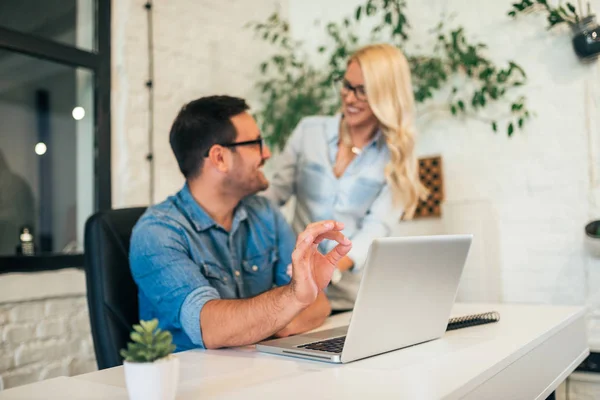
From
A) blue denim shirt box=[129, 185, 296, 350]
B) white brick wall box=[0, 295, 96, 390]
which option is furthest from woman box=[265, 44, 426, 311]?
white brick wall box=[0, 295, 96, 390]

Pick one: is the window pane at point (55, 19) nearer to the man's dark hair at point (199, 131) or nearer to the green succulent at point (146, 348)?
the man's dark hair at point (199, 131)

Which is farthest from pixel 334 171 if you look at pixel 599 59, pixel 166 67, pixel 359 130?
pixel 599 59

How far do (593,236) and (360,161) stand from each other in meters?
1.09

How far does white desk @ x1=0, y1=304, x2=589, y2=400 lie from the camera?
95 centimetres

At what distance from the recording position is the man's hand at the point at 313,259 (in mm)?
1153

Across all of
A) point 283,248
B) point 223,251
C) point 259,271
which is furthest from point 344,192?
Result: point 223,251

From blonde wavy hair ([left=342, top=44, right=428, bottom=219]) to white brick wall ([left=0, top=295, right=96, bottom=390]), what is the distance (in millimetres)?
1462

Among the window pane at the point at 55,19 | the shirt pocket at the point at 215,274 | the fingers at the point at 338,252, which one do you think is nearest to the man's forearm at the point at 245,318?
the fingers at the point at 338,252

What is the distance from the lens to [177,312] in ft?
4.75

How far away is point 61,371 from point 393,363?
6.11ft

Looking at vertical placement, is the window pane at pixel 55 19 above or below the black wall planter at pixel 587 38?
above

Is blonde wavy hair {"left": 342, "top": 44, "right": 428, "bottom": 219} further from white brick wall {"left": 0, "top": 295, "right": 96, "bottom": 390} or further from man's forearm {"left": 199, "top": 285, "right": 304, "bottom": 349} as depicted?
white brick wall {"left": 0, "top": 295, "right": 96, "bottom": 390}

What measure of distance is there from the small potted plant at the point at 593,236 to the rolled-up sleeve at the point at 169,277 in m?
1.85

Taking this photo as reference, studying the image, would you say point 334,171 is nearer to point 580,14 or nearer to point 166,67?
point 166,67
